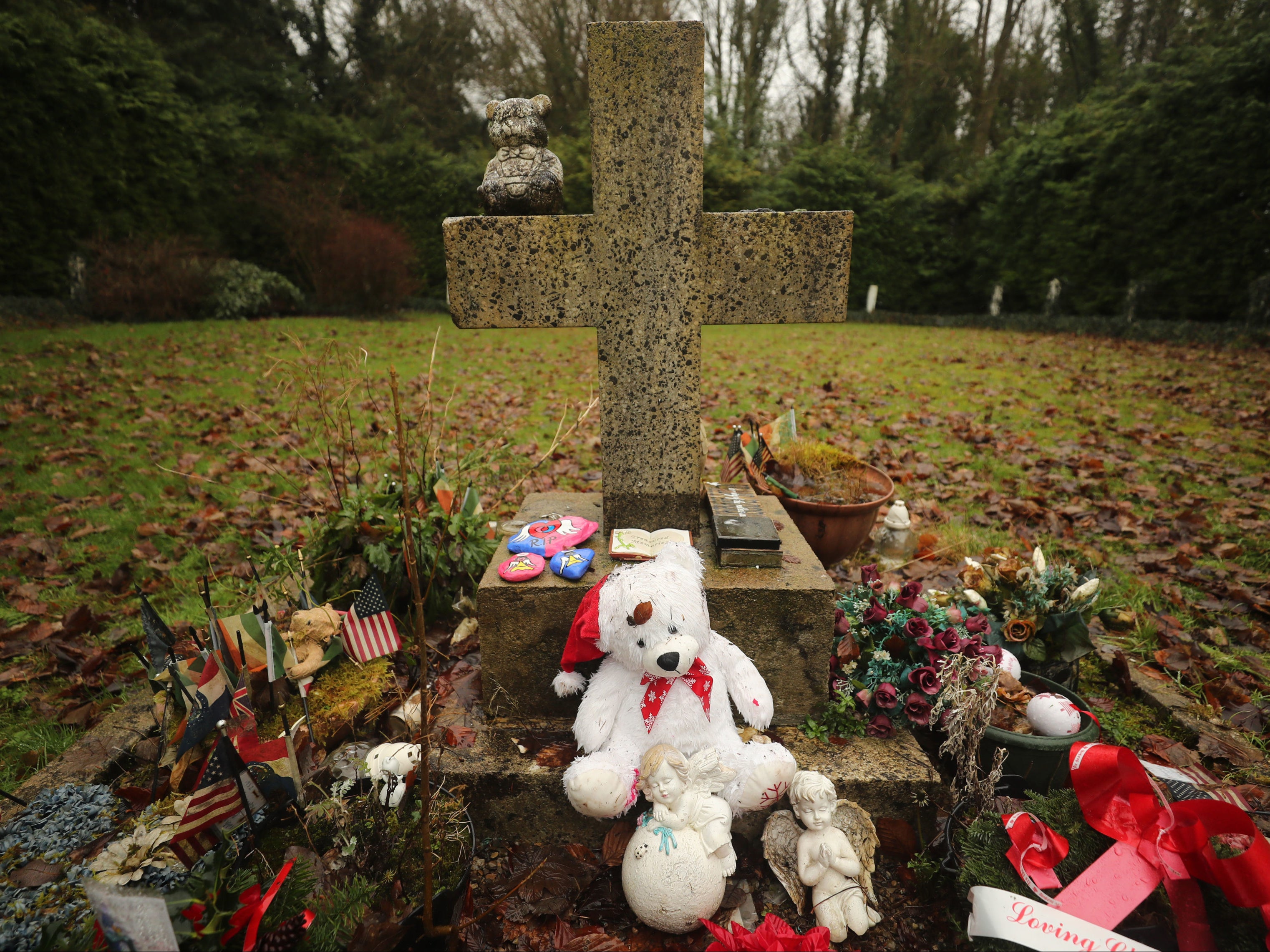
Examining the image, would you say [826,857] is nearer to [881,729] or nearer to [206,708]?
[881,729]

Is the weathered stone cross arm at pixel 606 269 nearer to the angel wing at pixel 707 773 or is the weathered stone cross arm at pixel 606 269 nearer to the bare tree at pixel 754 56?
the angel wing at pixel 707 773

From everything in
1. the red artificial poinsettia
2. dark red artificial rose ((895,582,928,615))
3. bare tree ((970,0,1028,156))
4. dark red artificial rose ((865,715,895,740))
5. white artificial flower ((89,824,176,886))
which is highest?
bare tree ((970,0,1028,156))

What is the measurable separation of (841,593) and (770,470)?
80cm

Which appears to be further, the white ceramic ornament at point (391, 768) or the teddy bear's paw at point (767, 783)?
the white ceramic ornament at point (391, 768)

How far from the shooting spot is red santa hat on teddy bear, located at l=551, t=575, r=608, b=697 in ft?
6.51

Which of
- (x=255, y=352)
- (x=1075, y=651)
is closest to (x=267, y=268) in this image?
(x=255, y=352)

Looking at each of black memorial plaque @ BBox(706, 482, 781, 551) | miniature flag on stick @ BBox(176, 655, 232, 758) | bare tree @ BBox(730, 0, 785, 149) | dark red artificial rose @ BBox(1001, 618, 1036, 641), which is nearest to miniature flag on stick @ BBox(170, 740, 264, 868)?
miniature flag on stick @ BBox(176, 655, 232, 758)

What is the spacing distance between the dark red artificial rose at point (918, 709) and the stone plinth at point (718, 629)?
29 centimetres

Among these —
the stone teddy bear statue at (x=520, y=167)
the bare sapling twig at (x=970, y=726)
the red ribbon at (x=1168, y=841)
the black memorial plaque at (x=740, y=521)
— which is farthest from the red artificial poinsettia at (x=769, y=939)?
the stone teddy bear statue at (x=520, y=167)

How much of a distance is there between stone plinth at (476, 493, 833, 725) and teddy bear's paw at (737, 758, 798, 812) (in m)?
0.41

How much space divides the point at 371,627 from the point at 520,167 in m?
1.82

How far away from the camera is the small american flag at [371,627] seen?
7.47 ft

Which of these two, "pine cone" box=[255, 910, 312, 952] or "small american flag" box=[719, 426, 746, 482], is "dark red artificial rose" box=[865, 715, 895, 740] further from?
"pine cone" box=[255, 910, 312, 952]

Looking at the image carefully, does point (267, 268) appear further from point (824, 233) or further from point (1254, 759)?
point (1254, 759)
